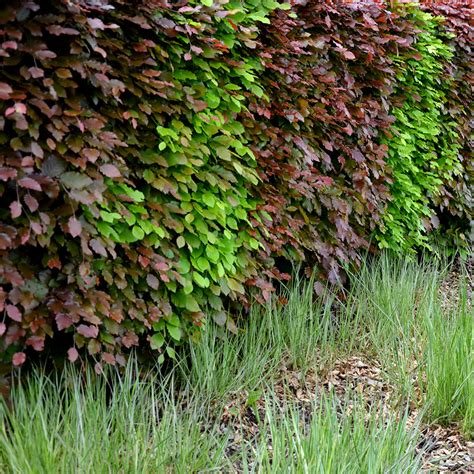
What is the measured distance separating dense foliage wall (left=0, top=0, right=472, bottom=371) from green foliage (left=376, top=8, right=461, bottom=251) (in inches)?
1.7

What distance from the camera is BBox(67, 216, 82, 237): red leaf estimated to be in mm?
2504

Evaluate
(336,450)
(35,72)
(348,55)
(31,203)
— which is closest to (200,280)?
(31,203)

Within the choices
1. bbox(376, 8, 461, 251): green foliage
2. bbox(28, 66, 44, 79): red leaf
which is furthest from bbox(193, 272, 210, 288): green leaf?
bbox(376, 8, 461, 251): green foliage

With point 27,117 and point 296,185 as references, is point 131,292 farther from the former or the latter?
point 296,185

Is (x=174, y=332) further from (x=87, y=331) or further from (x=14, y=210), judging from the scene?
(x=14, y=210)

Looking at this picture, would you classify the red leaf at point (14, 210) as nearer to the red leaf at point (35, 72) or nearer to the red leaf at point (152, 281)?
the red leaf at point (35, 72)

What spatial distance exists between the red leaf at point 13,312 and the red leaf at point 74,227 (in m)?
0.36

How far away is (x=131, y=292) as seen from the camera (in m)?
2.97

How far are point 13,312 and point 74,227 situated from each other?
0.40 meters

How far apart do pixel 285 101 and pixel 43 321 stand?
215 cm

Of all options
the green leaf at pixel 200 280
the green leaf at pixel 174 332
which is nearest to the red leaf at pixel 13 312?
the green leaf at pixel 174 332

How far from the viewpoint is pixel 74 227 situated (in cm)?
252

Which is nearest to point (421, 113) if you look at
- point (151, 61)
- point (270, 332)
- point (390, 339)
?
point (390, 339)

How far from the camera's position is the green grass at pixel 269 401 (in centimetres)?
231
